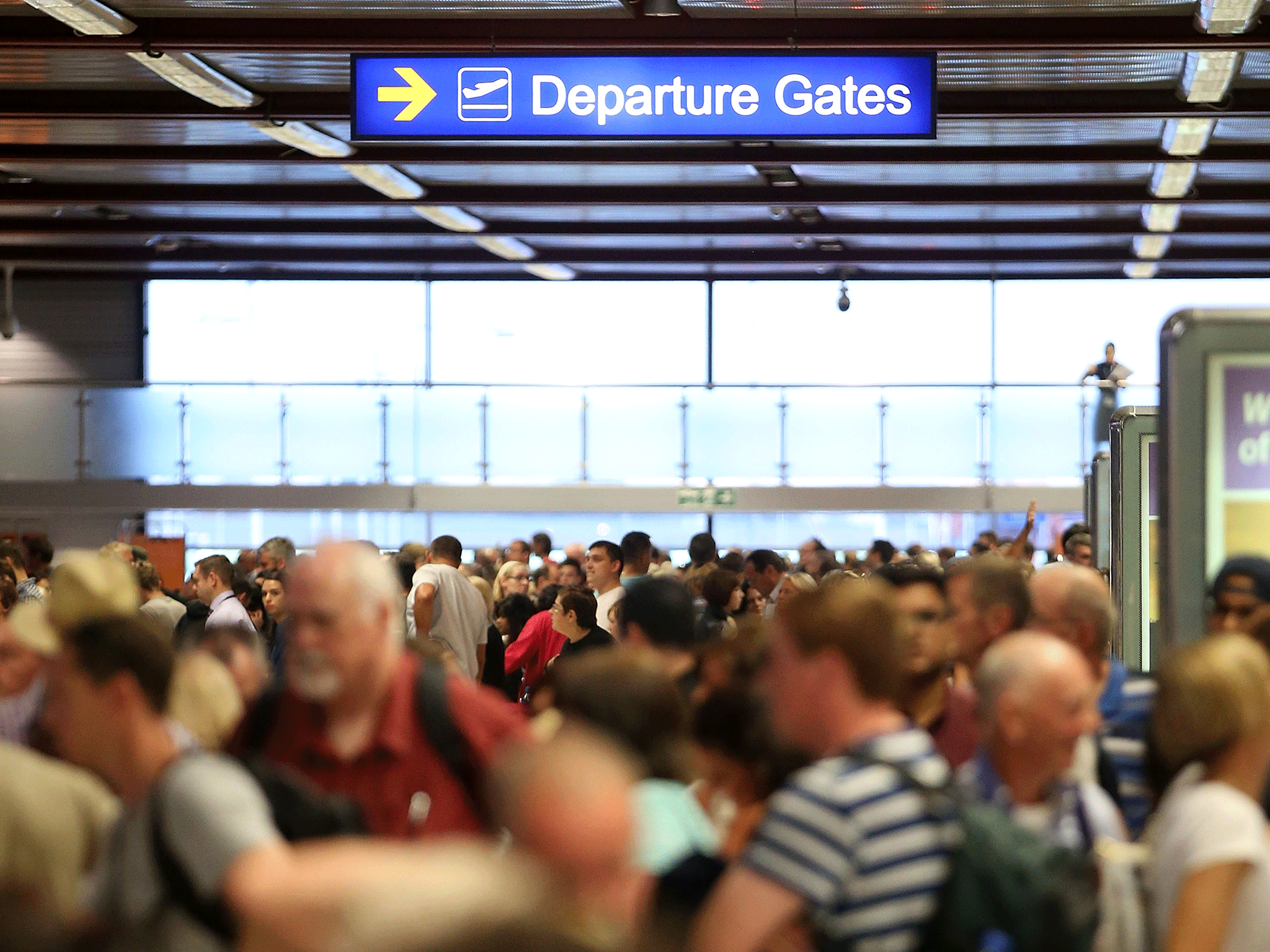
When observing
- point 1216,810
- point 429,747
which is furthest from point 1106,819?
point 429,747

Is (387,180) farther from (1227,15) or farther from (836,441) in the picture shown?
(836,441)

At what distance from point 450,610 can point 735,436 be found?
1248cm

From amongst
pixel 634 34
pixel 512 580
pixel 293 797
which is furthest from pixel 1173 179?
pixel 293 797

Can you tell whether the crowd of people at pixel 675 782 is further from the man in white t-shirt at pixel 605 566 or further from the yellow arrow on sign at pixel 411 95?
the man in white t-shirt at pixel 605 566

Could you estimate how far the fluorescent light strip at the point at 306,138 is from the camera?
11883mm

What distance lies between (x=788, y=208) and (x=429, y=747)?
47.1ft

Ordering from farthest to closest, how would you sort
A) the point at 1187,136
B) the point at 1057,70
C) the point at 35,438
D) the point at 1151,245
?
1. the point at 35,438
2. the point at 1151,245
3. the point at 1187,136
4. the point at 1057,70

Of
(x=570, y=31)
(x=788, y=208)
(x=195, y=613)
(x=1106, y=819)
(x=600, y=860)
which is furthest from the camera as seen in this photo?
(x=788, y=208)

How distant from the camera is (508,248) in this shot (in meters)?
19.5

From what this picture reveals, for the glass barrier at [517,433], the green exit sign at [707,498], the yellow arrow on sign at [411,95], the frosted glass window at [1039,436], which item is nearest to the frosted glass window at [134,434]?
the glass barrier at [517,433]

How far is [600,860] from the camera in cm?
165

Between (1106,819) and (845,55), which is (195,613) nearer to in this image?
(845,55)

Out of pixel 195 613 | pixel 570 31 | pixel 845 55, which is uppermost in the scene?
pixel 570 31

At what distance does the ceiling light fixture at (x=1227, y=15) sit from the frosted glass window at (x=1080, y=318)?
1257 cm
